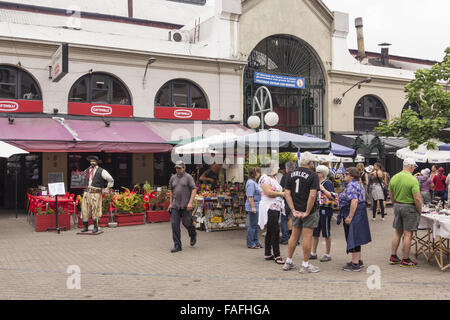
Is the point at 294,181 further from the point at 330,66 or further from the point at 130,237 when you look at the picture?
the point at 330,66

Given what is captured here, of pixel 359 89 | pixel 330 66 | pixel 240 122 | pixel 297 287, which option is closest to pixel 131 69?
pixel 240 122

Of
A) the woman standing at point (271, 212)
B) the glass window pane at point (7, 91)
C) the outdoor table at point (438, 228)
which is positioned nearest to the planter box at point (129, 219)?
the woman standing at point (271, 212)

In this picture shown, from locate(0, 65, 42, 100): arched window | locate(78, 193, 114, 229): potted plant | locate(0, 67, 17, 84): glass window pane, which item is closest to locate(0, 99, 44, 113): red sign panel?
locate(0, 65, 42, 100): arched window

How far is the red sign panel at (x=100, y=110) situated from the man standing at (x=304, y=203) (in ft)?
39.0

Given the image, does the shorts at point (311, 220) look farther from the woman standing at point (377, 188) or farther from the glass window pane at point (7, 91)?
the glass window pane at point (7, 91)

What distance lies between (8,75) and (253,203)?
11485 mm

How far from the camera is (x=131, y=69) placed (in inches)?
714

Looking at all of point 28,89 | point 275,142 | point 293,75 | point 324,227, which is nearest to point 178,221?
point 324,227

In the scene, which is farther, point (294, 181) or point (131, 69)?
point (131, 69)

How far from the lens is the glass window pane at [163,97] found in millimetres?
18844

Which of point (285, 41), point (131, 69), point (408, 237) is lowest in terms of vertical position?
point (408, 237)

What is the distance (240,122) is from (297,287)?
573 inches

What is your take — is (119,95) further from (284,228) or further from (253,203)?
(253,203)

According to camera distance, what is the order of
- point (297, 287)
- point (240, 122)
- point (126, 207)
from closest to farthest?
point (297, 287), point (126, 207), point (240, 122)
